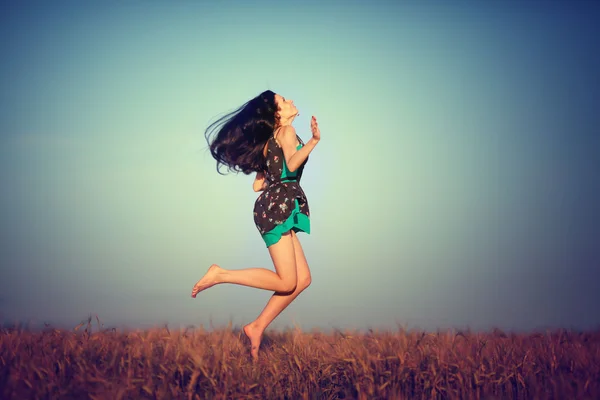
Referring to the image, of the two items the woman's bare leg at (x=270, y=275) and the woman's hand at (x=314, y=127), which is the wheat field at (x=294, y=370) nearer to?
the woman's bare leg at (x=270, y=275)

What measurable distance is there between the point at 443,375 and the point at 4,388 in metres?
2.67

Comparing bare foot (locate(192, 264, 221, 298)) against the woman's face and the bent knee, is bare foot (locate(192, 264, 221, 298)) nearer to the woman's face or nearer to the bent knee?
the bent knee

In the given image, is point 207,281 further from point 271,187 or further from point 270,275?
point 271,187

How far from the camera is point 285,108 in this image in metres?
5.23

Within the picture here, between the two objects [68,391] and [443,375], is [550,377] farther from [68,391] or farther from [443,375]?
[68,391]

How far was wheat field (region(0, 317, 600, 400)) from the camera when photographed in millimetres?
3648

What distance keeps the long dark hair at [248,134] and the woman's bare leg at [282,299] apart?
737 millimetres

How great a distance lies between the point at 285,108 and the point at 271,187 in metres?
0.70

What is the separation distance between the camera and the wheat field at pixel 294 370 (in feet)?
12.0

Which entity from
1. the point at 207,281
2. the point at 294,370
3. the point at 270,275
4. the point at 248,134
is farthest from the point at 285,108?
the point at 294,370

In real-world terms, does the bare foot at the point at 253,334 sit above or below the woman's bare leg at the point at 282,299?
below

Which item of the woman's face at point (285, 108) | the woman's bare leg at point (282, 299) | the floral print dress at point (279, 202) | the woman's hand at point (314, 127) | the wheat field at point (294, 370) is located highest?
the woman's face at point (285, 108)

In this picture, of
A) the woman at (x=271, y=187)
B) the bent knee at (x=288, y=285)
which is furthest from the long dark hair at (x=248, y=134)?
the bent knee at (x=288, y=285)

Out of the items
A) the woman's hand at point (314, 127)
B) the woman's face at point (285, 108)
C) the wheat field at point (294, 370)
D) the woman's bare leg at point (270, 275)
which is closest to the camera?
the wheat field at point (294, 370)
